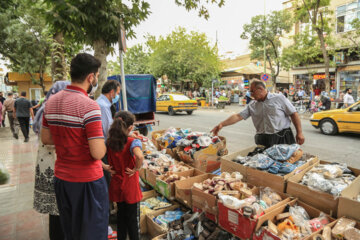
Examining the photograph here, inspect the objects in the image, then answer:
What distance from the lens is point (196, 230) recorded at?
2693mm

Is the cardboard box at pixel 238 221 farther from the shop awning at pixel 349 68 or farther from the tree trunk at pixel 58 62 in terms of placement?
the shop awning at pixel 349 68

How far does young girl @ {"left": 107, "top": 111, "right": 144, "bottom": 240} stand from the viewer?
2.38m

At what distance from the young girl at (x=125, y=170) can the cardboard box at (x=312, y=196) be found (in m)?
1.73

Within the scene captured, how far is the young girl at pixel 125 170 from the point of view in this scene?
2.38m

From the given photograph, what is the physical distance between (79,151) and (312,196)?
→ 2.38 m

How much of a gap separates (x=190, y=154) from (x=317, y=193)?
2.06 meters

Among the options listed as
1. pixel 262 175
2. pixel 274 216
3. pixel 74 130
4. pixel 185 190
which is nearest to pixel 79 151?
pixel 74 130

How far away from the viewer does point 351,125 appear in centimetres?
871

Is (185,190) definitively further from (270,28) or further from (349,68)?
(270,28)

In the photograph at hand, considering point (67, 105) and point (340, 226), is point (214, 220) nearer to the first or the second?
point (340, 226)

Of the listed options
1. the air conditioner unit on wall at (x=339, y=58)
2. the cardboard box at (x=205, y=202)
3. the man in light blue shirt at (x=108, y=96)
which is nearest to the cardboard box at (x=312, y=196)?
the cardboard box at (x=205, y=202)

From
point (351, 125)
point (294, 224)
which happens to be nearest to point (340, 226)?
point (294, 224)

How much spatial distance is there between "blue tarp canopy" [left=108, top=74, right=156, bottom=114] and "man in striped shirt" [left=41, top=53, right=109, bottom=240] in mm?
7507

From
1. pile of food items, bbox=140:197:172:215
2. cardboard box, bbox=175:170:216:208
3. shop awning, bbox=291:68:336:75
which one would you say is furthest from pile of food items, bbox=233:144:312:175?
shop awning, bbox=291:68:336:75
